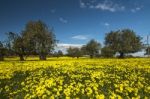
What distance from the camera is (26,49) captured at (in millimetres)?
78438

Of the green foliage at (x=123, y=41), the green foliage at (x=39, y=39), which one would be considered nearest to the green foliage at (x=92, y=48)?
the green foliage at (x=123, y=41)

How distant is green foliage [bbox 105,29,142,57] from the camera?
104m

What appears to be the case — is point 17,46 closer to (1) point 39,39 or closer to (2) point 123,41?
(1) point 39,39

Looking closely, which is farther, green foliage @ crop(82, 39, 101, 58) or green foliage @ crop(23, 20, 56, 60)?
green foliage @ crop(82, 39, 101, 58)

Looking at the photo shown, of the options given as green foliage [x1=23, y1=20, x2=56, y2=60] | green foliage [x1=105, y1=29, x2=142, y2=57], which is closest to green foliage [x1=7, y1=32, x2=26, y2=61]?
green foliage [x1=23, y1=20, x2=56, y2=60]

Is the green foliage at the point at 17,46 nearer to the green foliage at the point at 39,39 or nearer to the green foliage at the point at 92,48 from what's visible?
the green foliage at the point at 39,39

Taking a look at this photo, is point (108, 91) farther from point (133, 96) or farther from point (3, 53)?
point (3, 53)

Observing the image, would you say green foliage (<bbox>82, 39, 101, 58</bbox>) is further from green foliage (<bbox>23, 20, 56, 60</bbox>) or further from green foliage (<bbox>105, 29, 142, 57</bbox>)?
green foliage (<bbox>23, 20, 56, 60</bbox>)

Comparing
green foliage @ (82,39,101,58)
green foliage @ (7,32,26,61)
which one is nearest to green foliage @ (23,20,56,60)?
green foliage @ (7,32,26,61)

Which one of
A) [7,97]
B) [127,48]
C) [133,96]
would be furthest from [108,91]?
[127,48]

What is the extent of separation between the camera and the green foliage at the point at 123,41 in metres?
104

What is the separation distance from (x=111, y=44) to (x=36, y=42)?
3754 centimetres

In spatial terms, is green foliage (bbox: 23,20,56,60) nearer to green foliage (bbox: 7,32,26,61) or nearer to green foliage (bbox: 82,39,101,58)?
green foliage (bbox: 7,32,26,61)

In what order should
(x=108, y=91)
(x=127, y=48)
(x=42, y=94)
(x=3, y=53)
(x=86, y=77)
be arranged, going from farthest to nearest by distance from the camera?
1. (x=127, y=48)
2. (x=3, y=53)
3. (x=86, y=77)
4. (x=108, y=91)
5. (x=42, y=94)
